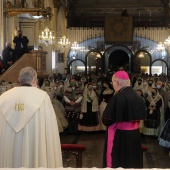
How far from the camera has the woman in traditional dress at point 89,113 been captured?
13391mm

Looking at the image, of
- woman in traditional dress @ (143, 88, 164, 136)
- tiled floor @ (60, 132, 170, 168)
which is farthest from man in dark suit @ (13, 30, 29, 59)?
woman in traditional dress @ (143, 88, 164, 136)

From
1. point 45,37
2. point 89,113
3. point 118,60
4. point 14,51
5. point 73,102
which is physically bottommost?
point 89,113

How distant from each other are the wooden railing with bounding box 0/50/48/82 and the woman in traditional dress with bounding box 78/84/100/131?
9.36ft

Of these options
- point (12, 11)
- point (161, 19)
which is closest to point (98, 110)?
point (12, 11)

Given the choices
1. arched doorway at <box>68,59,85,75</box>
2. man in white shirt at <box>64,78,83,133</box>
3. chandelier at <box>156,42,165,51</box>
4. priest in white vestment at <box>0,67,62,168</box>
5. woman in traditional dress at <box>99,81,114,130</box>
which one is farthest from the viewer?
arched doorway at <box>68,59,85,75</box>

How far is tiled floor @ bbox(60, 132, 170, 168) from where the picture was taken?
370 inches

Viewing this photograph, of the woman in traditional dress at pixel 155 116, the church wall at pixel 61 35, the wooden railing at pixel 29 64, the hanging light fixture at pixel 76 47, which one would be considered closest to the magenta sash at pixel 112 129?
the woman in traditional dress at pixel 155 116

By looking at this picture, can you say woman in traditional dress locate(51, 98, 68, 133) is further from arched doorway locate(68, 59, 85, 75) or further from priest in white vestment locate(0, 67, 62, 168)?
arched doorway locate(68, 59, 85, 75)

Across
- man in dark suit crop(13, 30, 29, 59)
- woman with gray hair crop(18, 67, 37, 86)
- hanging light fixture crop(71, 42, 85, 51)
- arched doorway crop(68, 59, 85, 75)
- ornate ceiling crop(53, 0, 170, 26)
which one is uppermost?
ornate ceiling crop(53, 0, 170, 26)

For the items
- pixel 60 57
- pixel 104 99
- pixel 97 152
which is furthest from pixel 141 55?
pixel 97 152

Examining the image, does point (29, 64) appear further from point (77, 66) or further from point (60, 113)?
point (77, 66)

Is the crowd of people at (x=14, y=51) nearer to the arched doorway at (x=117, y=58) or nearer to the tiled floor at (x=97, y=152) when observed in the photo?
the tiled floor at (x=97, y=152)

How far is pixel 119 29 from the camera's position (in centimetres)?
3331

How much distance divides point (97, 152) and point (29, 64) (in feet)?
20.9
